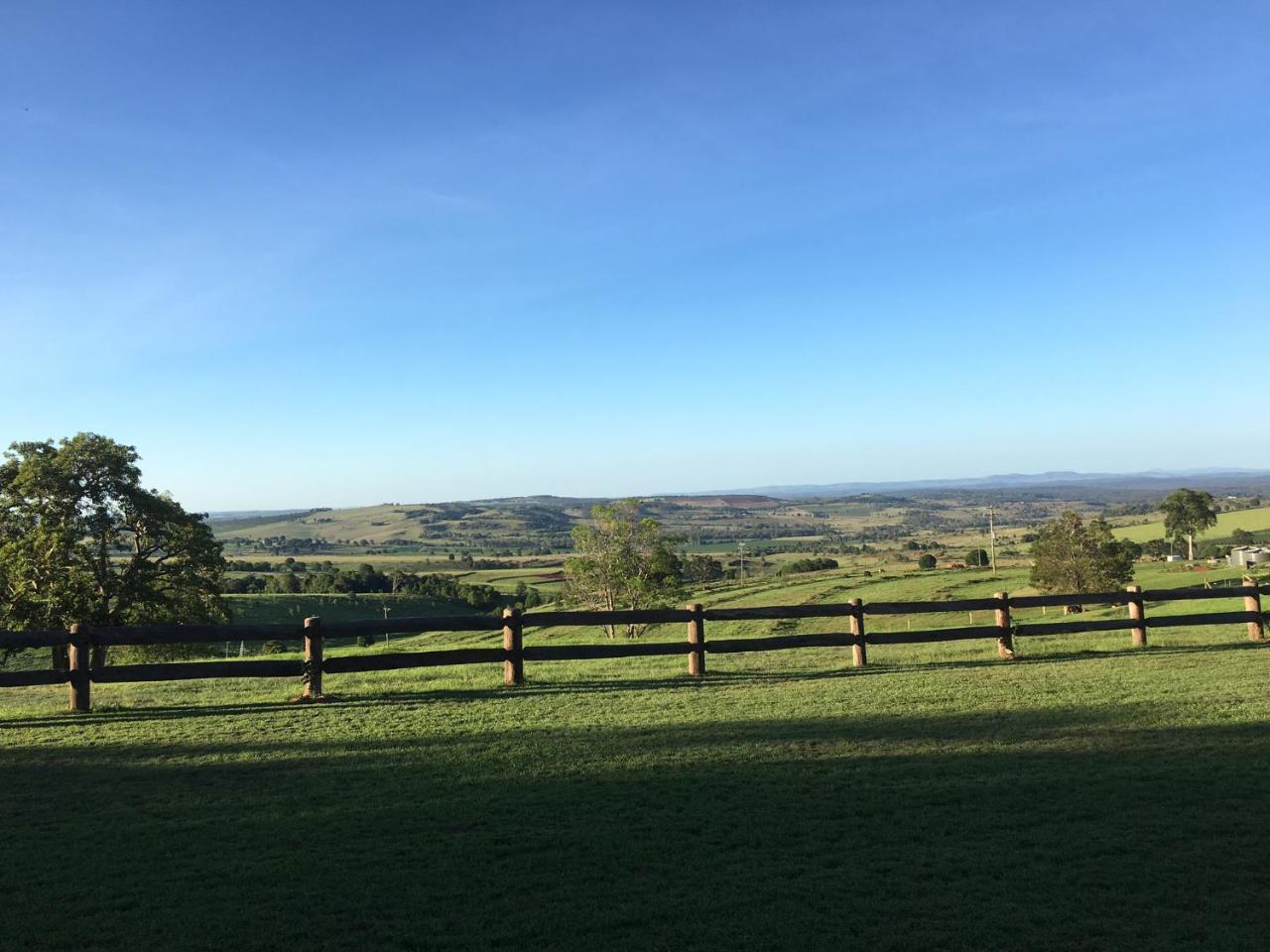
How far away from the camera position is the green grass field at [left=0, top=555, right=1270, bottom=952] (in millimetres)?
4574

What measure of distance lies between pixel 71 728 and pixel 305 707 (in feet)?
8.35

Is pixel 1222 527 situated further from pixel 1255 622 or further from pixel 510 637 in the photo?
pixel 510 637

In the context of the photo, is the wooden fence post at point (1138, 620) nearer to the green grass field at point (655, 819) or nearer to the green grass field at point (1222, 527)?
the green grass field at point (655, 819)

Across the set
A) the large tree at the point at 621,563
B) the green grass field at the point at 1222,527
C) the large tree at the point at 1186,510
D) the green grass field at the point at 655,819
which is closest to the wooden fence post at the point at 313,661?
the green grass field at the point at 655,819

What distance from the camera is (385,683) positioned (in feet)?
41.9

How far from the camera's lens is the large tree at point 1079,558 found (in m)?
47.0

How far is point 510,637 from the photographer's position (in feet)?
41.3

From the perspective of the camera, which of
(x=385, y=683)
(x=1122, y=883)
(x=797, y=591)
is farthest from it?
(x=797, y=591)

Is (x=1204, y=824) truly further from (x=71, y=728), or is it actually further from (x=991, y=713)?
(x=71, y=728)

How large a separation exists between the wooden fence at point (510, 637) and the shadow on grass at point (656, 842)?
2.34 metres

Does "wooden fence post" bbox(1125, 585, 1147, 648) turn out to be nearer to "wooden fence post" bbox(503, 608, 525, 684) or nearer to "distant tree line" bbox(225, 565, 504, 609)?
"wooden fence post" bbox(503, 608, 525, 684)

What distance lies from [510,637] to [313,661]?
272 cm

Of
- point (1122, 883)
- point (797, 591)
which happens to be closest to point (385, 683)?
point (1122, 883)

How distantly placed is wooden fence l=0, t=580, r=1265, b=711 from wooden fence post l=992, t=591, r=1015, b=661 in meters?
0.02
